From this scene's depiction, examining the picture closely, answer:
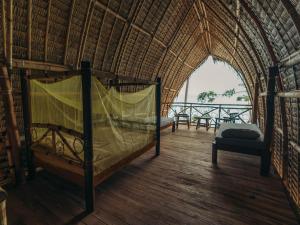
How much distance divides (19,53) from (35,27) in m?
0.56

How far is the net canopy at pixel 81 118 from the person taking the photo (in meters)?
2.14

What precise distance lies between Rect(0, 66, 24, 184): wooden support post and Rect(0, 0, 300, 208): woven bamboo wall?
99 millimetres

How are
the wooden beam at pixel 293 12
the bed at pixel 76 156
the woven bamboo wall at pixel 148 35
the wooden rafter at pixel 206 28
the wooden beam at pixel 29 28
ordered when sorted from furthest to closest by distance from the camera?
the wooden rafter at pixel 206 28
the wooden beam at pixel 29 28
the woven bamboo wall at pixel 148 35
the bed at pixel 76 156
the wooden beam at pixel 293 12

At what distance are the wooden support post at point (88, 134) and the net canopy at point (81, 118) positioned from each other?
13 cm

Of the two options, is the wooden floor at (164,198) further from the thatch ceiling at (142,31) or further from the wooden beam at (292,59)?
the wooden beam at (292,59)

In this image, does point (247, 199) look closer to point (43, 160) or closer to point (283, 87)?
point (283, 87)

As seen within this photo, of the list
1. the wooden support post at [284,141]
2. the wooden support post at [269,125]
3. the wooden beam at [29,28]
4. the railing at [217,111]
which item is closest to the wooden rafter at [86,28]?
the wooden beam at [29,28]

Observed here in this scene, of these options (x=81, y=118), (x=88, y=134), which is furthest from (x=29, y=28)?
(x=88, y=134)

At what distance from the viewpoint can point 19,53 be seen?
9.66 feet

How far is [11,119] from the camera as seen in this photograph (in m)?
2.41

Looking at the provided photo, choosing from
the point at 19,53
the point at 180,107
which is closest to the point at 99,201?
the point at 19,53

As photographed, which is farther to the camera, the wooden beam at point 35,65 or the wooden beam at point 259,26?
the wooden beam at point 35,65

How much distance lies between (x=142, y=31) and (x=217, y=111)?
4729 millimetres

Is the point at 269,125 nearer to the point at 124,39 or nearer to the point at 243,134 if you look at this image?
the point at 243,134
